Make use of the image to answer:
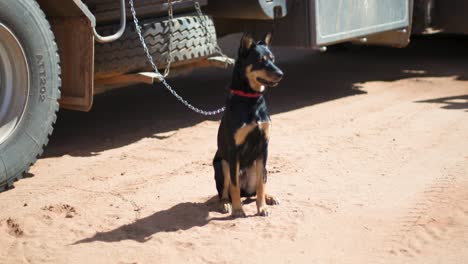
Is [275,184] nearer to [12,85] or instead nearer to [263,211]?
[263,211]

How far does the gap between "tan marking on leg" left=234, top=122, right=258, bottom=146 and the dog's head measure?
21 cm

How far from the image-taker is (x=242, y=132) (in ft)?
15.6

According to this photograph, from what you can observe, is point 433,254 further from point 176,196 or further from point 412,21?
point 412,21

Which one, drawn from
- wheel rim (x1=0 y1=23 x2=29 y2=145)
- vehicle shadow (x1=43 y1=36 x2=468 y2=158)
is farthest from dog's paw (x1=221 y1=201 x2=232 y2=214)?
vehicle shadow (x1=43 y1=36 x2=468 y2=158)

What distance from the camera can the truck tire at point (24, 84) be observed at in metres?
5.52

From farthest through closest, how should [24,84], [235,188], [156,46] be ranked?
[156,46] < [24,84] < [235,188]

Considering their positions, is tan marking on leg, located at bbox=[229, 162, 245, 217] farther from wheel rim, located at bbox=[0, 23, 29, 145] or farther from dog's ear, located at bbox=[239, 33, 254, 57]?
wheel rim, located at bbox=[0, 23, 29, 145]

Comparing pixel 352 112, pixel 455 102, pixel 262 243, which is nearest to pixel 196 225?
pixel 262 243

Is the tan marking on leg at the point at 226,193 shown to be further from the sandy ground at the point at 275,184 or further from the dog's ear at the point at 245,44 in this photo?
the dog's ear at the point at 245,44

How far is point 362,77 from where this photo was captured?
925cm

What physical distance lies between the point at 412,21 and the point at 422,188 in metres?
4.29

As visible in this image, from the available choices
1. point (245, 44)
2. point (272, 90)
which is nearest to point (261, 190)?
point (245, 44)

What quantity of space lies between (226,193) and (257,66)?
0.82 meters

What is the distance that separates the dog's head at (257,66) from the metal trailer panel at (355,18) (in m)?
2.81
